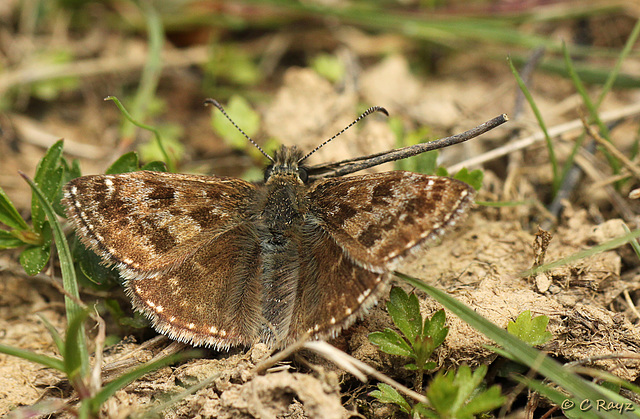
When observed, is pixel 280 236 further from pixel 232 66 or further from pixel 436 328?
pixel 232 66

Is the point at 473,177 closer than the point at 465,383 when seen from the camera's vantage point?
No

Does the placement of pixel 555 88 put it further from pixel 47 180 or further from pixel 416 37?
pixel 47 180

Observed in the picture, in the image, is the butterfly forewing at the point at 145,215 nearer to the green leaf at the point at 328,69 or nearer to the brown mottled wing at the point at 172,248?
the brown mottled wing at the point at 172,248

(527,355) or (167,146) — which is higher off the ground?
(167,146)

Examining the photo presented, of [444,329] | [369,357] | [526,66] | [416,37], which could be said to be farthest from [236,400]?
[416,37]

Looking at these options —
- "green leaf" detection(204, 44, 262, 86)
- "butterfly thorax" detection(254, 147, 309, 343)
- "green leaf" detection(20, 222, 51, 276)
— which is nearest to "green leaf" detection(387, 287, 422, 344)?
"butterfly thorax" detection(254, 147, 309, 343)

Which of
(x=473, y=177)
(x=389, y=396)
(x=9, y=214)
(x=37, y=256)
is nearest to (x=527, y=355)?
(x=389, y=396)

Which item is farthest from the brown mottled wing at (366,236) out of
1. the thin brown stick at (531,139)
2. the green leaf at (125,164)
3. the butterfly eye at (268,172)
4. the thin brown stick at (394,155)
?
the green leaf at (125,164)
